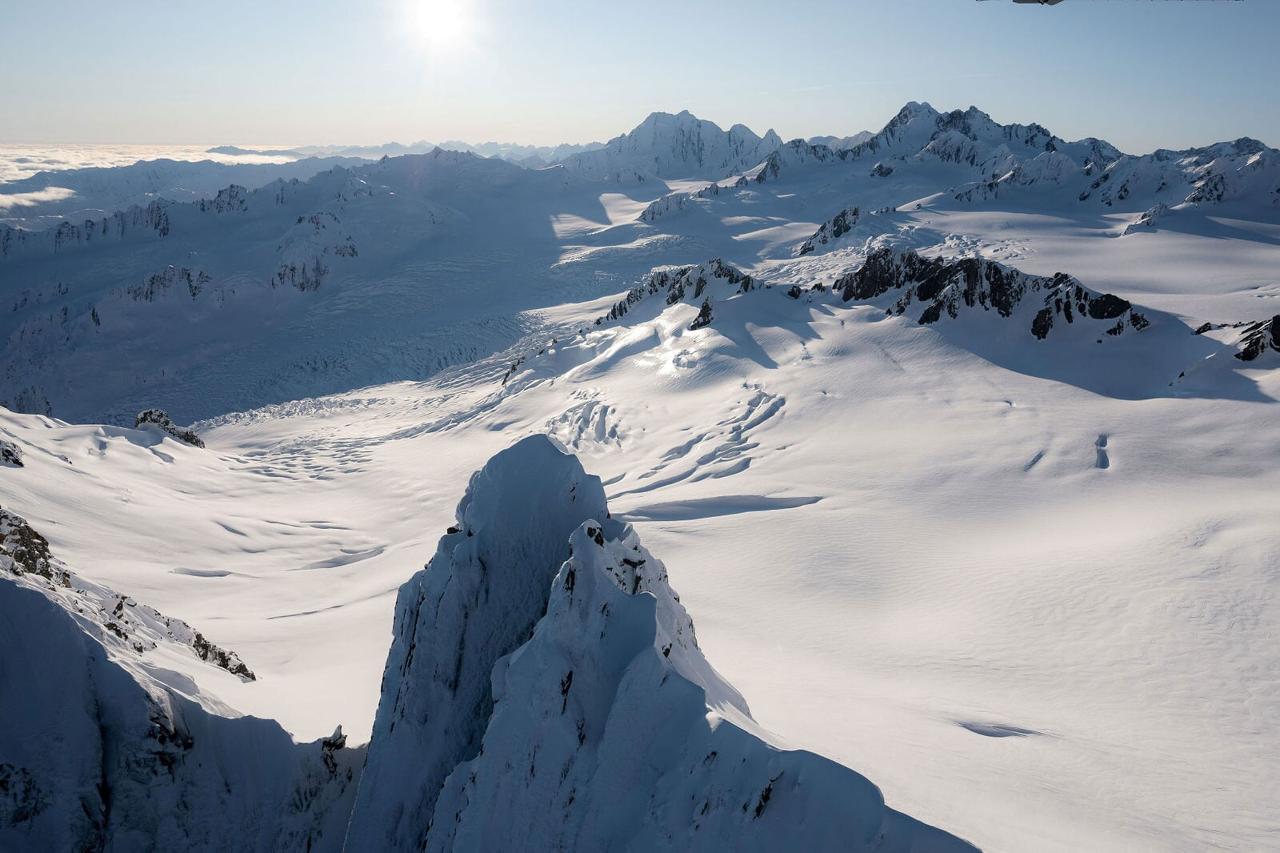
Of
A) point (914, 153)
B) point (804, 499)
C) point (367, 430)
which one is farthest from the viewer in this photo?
point (914, 153)

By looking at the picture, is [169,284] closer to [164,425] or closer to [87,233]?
[87,233]

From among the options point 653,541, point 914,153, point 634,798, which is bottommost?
point 653,541

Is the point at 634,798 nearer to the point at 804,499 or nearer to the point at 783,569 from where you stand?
the point at 783,569

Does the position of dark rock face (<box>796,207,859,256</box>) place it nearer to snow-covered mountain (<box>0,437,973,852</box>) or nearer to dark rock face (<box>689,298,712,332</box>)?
dark rock face (<box>689,298,712,332</box>)

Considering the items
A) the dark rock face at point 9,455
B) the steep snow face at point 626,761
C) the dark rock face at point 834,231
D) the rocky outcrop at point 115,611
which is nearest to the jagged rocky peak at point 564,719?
the steep snow face at point 626,761

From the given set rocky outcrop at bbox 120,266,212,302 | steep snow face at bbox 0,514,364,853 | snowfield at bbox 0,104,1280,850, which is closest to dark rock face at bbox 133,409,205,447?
snowfield at bbox 0,104,1280,850

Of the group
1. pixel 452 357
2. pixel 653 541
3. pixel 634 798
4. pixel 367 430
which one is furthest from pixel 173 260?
pixel 634 798

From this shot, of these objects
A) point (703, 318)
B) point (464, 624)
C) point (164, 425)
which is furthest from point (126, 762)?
point (164, 425)
